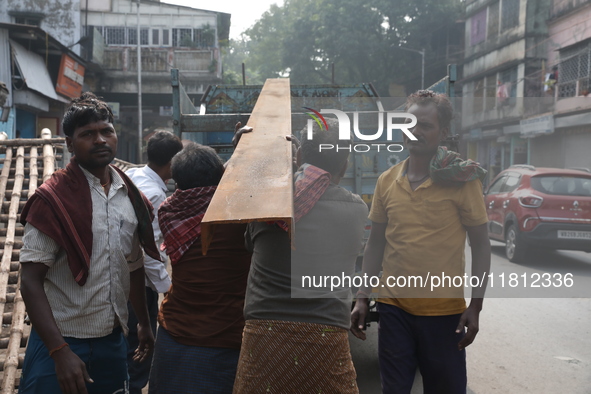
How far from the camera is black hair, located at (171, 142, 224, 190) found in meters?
2.39

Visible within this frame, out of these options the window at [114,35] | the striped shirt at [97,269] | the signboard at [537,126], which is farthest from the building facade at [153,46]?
the striped shirt at [97,269]

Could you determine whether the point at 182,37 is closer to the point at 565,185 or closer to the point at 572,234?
the point at 565,185

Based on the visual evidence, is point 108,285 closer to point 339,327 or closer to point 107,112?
point 107,112

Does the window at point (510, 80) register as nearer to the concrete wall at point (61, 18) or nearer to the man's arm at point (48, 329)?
the concrete wall at point (61, 18)

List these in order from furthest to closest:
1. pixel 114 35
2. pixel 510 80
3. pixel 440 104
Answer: pixel 114 35
pixel 510 80
pixel 440 104

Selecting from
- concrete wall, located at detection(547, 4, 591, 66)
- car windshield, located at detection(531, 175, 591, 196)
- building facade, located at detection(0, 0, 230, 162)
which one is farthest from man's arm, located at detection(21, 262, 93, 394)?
building facade, located at detection(0, 0, 230, 162)

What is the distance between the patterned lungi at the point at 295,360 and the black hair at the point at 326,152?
59cm

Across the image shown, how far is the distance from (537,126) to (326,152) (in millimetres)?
16957

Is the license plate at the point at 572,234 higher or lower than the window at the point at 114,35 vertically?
lower

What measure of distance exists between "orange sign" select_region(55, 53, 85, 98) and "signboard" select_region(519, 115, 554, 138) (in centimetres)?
1490

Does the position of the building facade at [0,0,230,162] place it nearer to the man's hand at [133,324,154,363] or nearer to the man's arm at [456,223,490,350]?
the man's hand at [133,324,154,363]

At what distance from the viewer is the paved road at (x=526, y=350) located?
3900 millimetres

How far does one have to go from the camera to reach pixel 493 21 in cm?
2498

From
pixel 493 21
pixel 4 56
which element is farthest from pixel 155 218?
pixel 493 21
